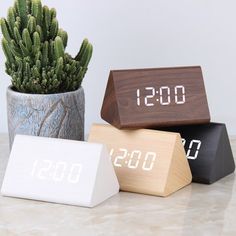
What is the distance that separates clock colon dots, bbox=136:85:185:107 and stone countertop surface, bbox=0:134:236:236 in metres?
0.16

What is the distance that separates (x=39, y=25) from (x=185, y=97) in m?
0.29

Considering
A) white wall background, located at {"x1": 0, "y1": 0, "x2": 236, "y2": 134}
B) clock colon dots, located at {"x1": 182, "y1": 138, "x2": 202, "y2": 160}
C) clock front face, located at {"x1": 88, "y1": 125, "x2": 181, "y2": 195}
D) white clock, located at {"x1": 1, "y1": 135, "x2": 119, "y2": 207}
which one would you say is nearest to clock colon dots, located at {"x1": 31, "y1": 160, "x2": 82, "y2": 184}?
white clock, located at {"x1": 1, "y1": 135, "x2": 119, "y2": 207}

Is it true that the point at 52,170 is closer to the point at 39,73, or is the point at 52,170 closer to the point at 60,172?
the point at 60,172

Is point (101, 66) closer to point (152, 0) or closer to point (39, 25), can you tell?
point (152, 0)

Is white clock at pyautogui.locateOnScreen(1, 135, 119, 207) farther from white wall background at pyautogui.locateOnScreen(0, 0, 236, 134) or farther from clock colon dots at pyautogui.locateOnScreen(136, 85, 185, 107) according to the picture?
white wall background at pyautogui.locateOnScreen(0, 0, 236, 134)

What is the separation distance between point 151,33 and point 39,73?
477mm

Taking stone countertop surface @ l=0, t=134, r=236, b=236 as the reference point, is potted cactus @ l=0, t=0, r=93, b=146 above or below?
above

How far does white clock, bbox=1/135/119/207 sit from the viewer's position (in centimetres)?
132

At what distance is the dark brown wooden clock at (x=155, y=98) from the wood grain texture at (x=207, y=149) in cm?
3

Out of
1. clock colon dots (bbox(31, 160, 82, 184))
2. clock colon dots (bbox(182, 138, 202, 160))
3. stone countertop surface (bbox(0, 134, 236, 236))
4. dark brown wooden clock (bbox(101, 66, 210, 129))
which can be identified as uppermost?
dark brown wooden clock (bbox(101, 66, 210, 129))

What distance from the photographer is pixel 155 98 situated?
142cm

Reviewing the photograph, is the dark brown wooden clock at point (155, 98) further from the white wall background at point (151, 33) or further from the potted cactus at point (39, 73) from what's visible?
the white wall background at point (151, 33)

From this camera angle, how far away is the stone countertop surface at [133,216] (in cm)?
123

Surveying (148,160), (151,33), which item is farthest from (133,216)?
(151,33)
